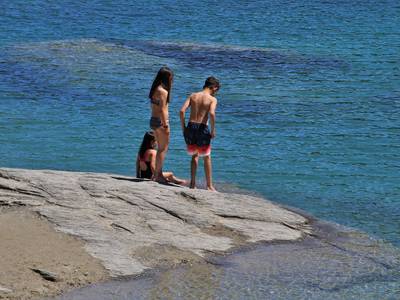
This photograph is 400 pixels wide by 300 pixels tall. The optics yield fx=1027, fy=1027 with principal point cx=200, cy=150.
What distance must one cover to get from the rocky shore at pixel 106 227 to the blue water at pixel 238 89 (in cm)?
219

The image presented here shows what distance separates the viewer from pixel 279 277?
39.4 feet

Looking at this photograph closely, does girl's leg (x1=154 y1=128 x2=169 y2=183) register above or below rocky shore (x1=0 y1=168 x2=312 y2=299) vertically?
above

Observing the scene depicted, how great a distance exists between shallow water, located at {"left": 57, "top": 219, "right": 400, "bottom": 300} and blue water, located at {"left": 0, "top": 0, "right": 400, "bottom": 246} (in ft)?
5.69

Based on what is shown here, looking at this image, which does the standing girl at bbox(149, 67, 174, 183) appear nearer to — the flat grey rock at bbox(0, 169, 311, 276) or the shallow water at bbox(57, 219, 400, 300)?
the flat grey rock at bbox(0, 169, 311, 276)

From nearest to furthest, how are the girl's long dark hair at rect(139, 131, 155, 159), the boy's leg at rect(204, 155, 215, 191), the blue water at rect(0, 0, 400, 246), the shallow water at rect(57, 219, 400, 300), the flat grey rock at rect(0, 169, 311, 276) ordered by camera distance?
the shallow water at rect(57, 219, 400, 300)
the flat grey rock at rect(0, 169, 311, 276)
the boy's leg at rect(204, 155, 215, 191)
the girl's long dark hair at rect(139, 131, 155, 159)
the blue water at rect(0, 0, 400, 246)

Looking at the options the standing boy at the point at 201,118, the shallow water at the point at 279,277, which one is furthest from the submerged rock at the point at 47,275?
the standing boy at the point at 201,118

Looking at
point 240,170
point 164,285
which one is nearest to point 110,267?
point 164,285

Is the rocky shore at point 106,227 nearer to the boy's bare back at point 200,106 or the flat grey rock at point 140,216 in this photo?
the flat grey rock at point 140,216

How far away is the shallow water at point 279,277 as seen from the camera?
37.1 ft

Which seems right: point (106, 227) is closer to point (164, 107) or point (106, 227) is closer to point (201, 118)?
point (164, 107)

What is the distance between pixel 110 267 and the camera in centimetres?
1155

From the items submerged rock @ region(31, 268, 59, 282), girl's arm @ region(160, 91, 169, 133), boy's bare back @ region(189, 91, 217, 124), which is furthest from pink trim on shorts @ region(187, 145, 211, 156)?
submerged rock @ region(31, 268, 59, 282)

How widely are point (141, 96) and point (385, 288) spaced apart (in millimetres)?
13311

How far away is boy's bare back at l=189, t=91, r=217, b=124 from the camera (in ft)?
48.3
